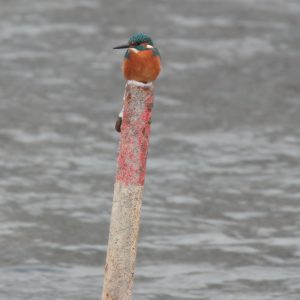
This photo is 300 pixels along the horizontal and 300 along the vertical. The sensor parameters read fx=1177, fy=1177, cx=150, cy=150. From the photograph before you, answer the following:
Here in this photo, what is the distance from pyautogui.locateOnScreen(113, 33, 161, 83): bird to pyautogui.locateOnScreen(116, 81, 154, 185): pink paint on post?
4 cm

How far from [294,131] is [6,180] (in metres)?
3.26

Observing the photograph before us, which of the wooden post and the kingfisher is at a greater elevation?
the kingfisher

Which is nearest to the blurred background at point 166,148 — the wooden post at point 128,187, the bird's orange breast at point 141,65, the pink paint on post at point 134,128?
the wooden post at point 128,187

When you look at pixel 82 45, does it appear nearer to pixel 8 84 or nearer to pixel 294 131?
pixel 8 84

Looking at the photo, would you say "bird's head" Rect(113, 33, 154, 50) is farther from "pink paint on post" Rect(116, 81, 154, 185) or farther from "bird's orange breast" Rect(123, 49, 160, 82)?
"pink paint on post" Rect(116, 81, 154, 185)

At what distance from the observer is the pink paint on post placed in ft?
19.1

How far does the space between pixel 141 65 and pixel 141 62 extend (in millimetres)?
15

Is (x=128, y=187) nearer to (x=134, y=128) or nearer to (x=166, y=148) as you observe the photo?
(x=134, y=128)

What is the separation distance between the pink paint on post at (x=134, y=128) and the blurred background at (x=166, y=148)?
2.07 m

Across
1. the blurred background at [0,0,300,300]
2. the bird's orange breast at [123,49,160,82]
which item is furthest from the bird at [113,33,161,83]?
the blurred background at [0,0,300,300]

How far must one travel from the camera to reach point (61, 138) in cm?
1154

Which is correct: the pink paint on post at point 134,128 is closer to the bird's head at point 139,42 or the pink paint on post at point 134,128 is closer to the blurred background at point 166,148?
the bird's head at point 139,42

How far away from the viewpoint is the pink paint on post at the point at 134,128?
5836 millimetres

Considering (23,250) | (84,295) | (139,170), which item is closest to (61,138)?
(23,250)
